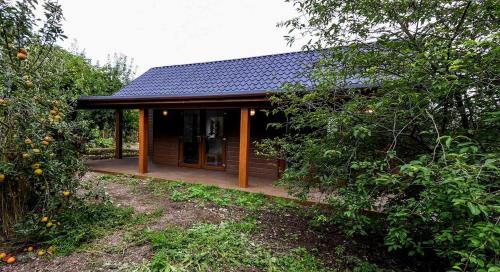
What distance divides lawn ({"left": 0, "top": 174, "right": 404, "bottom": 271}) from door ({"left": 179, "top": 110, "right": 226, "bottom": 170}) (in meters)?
3.07

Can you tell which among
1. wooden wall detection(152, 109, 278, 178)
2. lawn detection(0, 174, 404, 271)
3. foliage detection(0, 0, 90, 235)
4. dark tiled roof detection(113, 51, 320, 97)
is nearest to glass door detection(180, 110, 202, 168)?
wooden wall detection(152, 109, 278, 178)

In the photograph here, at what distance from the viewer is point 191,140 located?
7637 millimetres

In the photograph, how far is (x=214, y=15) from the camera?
12055mm

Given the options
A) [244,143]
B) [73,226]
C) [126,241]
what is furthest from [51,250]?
[244,143]

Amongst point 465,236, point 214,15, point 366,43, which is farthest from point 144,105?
point 214,15

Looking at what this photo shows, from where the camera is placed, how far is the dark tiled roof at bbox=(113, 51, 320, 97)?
21.3 feet

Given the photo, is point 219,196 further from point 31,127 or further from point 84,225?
point 31,127

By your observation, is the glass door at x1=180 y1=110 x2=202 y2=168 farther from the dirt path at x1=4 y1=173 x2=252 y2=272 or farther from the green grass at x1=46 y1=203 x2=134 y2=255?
the green grass at x1=46 y1=203 x2=134 y2=255

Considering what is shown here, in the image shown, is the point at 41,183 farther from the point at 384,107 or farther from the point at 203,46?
the point at 203,46

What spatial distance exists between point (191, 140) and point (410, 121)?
249 inches

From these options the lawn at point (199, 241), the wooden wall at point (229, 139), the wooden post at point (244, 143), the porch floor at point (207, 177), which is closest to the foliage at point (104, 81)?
the wooden wall at point (229, 139)

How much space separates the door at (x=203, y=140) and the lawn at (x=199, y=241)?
121 inches

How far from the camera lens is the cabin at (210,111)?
5.71 meters

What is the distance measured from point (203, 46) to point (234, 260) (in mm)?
18548
